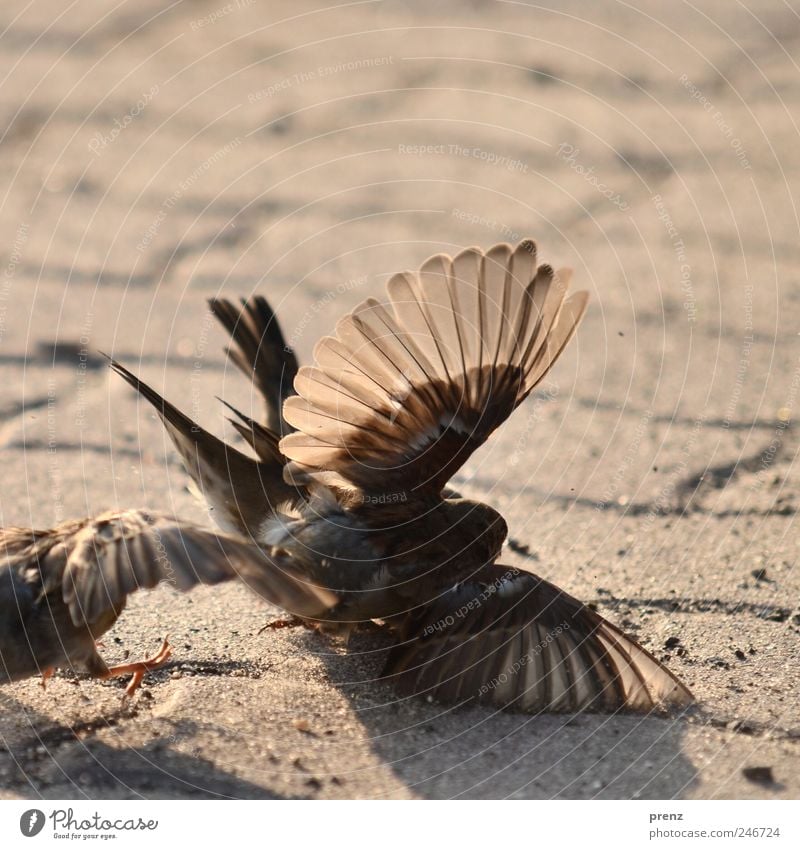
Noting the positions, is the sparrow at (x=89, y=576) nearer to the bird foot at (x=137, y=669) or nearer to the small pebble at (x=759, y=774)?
the bird foot at (x=137, y=669)

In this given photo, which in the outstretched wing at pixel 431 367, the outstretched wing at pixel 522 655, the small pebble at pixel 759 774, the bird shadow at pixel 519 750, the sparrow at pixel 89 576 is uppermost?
the outstretched wing at pixel 431 367

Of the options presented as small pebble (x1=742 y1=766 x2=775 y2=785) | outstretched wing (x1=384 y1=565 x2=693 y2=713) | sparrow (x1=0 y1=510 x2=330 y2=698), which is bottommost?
small pebble (x1=742 y1=766 x2=775 y2=785)

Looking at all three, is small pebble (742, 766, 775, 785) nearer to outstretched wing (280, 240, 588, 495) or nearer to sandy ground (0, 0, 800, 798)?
sandy ground (0, 0, 800, 798)

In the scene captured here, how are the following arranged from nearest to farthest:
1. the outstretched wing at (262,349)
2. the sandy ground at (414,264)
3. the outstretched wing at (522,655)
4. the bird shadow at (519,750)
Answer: the bird shadow at (519,750) → the sandy ground at (414,264) → the outstretched wing at (522,655) → the outstretched wing at (262,349)

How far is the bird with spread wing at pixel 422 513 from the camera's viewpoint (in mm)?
2283

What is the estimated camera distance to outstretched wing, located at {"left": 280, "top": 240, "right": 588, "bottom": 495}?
2.29 m

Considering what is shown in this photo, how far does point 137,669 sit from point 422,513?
2.17 feet

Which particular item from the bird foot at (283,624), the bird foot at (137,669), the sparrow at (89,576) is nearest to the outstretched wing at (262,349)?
the bird foot at (283,624)

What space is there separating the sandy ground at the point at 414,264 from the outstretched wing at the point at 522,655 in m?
0.06

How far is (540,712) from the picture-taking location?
229 centimetres

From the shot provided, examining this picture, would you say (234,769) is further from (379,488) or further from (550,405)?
(550,405)

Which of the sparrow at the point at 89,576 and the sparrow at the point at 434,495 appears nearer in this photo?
the sparrow at the point at 89,576

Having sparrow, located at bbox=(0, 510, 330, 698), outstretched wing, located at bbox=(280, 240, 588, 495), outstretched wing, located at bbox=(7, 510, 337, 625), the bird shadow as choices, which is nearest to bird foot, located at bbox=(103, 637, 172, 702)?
sparrow, located at bbox=(0, 510, 330, 698)
